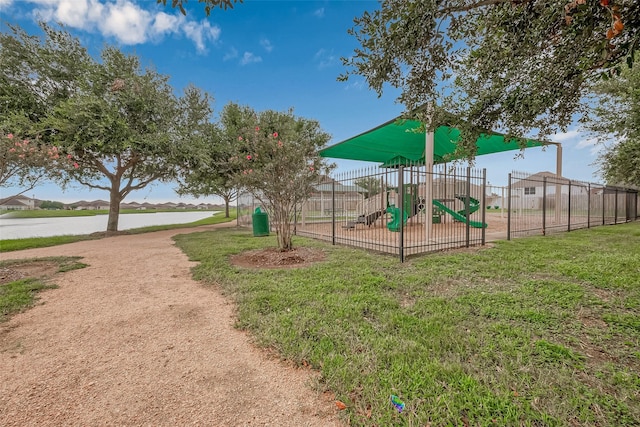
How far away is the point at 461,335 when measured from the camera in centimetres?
246

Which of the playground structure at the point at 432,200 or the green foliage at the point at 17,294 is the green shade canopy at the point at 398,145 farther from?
the green foliage at the point at 17,294

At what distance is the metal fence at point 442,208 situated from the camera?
620cm

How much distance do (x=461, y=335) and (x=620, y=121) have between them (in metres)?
11.5

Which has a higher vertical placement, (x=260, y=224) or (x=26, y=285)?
(x=260, y=224)

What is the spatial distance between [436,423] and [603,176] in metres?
18.0

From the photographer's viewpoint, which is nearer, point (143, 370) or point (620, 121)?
point (143, 370)

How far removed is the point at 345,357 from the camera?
214 cm

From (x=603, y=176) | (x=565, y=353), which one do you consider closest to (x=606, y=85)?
(x=603, y=176)

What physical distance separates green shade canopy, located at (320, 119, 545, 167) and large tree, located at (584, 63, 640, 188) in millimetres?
2600

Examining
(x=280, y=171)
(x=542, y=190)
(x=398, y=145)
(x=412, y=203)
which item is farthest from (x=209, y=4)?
(x=542, y=190)

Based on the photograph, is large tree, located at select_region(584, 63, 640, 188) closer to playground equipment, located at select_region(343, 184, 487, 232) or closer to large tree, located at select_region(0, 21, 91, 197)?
playground equipment, located at select_region(343, 184, 487, 232)

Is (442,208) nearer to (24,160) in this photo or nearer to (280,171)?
(280,171)

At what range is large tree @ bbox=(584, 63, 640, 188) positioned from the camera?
7.39 m

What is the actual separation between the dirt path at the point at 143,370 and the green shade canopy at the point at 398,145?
21.1ft
